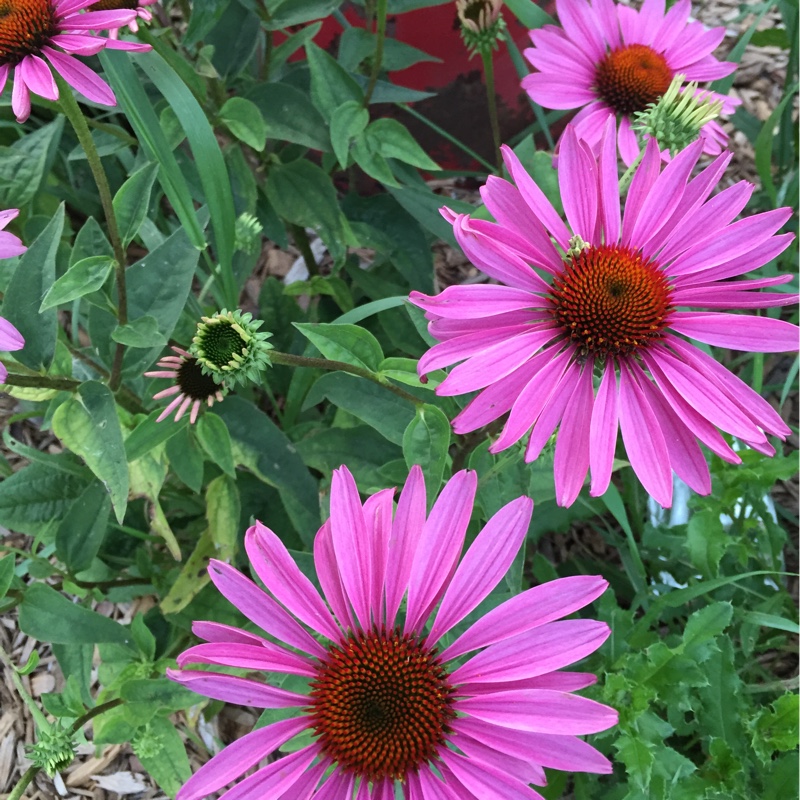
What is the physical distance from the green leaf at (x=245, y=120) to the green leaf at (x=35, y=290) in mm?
294

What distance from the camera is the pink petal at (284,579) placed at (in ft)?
1.98

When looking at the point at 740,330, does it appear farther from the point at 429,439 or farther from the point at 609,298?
the point at 429,439

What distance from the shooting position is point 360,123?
0.99 m

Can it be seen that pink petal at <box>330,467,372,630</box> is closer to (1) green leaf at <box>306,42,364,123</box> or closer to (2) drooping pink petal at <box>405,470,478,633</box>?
(2) drooping pink petal at <box>405,470,478,633</box>

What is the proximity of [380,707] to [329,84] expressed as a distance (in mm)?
784

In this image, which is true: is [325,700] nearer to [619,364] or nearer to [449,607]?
[449,607]

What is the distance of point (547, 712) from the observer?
0.53 metres

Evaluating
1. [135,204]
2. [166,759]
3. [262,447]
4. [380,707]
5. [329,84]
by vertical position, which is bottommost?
[166,759]

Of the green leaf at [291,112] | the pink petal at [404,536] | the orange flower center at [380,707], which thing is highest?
the green leaf at [291,112]

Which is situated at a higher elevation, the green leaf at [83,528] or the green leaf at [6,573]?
the green leaf at [83,528]

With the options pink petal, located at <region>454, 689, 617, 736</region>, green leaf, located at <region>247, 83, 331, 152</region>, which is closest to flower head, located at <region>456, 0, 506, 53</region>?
green leaf, located at <region>247, 83, 331, 152</region>

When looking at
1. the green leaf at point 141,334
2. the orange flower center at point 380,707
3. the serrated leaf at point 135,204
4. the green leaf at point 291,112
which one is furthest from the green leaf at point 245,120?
the orange flower center at point 380,707

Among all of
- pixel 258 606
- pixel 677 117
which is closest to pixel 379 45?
pixel 677 117

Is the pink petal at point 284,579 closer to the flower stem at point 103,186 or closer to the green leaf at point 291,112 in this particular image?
the flower stem at point 103,186
